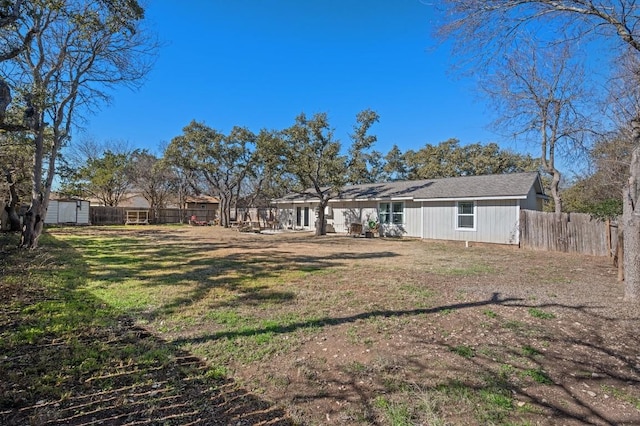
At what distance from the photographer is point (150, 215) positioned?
3003 cm

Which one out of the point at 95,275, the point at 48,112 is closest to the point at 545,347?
the point at 95,275

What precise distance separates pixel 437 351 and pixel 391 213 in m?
15.4

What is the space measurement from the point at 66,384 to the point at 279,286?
3.80 metres

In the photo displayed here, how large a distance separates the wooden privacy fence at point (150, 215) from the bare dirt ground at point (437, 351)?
2708cm

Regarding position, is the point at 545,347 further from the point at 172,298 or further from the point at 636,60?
the point at 636,60

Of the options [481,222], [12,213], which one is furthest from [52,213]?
[481,222]

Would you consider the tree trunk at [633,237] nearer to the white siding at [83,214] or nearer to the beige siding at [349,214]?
the beige siding at [349,214]

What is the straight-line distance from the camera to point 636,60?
20.5 feet

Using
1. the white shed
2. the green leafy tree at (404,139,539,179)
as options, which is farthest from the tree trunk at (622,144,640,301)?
the white shed

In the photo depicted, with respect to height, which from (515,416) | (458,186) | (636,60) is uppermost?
(636,60)

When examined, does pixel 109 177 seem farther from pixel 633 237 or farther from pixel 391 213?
pixel 633 237

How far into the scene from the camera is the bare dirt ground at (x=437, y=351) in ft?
8.23

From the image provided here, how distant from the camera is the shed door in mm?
24956

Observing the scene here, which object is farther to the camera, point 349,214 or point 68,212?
point 68,212
